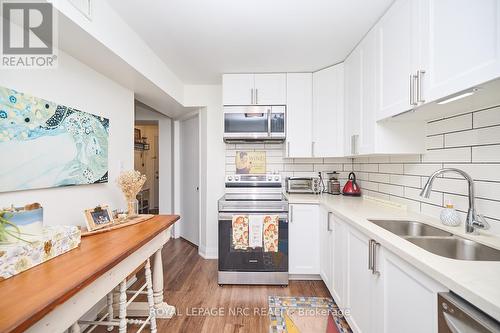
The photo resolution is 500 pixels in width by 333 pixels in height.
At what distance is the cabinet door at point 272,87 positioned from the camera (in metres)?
2.67

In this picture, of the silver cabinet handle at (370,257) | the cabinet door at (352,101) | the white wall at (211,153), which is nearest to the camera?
the silver cabinet handle at (370,257)

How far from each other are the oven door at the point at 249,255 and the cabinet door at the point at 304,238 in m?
0.09

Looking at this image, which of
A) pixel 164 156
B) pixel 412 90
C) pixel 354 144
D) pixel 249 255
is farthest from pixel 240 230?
pixel 164 156

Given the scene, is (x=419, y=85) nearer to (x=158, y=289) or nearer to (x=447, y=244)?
(x=447, y=244)

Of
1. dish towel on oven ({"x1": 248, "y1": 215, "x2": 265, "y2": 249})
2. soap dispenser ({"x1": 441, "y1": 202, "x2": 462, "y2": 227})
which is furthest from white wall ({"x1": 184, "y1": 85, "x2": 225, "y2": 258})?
soap dispenser ({"x1": 441, "y1": 202, "x2": 462, "y2": 227})

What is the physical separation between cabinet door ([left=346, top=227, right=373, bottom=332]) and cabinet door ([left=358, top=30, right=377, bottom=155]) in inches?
28.9

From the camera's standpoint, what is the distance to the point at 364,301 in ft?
4.59

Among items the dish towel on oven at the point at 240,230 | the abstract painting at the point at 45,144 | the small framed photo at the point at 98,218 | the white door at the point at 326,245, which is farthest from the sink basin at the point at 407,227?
the abstract painting at the point at 45,144

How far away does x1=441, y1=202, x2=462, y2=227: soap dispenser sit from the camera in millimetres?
1319

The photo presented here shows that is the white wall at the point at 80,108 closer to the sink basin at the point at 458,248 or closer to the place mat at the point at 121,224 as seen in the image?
the place mat at the point at 121,224

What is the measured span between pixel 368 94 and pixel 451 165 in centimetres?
79

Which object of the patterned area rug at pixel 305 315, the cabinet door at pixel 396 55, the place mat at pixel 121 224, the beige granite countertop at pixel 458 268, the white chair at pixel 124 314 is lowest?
the patterned area rug at pixel 305 315

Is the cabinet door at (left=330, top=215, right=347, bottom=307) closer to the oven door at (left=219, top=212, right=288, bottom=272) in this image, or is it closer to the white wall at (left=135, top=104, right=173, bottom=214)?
the oven door at (left=219, top=212, right=288, bottom=272)

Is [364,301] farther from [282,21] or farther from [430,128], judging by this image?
[282,21]
